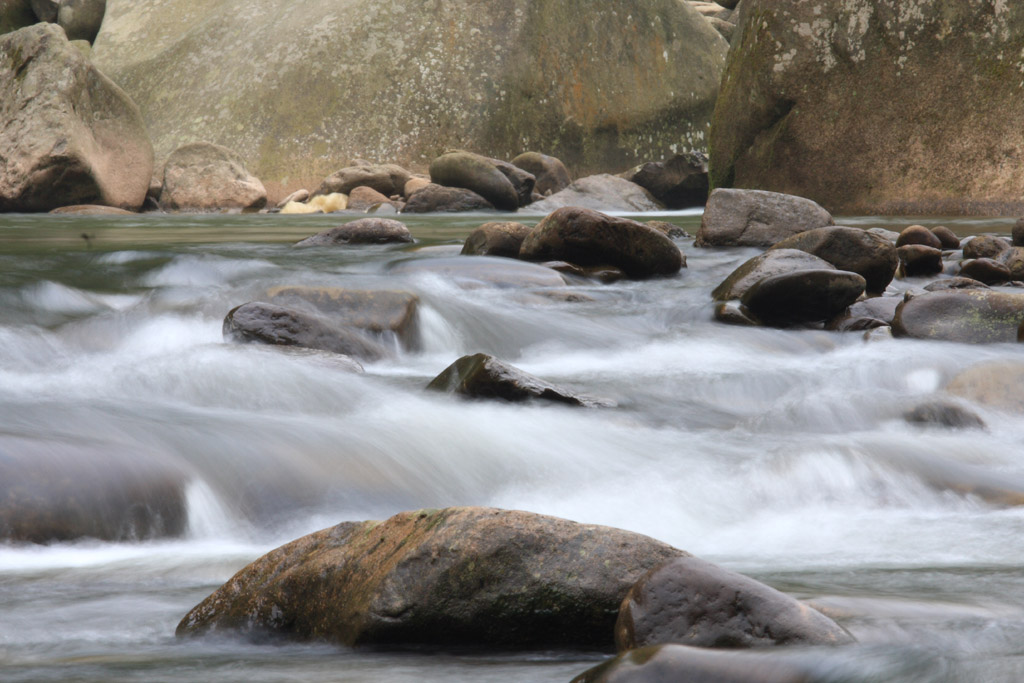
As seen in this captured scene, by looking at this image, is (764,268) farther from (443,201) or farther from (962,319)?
(443,201)

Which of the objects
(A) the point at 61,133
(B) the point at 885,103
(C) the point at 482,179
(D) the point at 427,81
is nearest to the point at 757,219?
(B) the point at 885,103

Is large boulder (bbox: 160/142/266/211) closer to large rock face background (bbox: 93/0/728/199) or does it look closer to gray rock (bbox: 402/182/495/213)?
gray rock (bbox: 402/182/495/213)

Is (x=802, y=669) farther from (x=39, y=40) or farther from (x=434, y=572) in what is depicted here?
(x=39, y=40)

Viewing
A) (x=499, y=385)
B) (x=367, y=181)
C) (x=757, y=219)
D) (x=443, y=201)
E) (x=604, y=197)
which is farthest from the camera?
(x=367, y=181)

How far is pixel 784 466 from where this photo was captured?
3.04 metres

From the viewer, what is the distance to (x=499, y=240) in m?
6.66

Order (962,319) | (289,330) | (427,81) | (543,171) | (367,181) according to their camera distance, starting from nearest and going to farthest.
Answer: (289,330)
(962,319)
(367,181)
(543,171)
(427,81)

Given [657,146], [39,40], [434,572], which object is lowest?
[657,146]

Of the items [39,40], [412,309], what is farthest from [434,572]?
[39,40]

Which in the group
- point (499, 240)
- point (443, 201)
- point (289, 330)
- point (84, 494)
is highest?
point (84, 494)

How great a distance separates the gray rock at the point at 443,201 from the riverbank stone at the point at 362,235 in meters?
6.25

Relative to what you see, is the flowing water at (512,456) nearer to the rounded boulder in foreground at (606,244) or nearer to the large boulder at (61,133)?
the rounded boulder in foreground at (606,244)

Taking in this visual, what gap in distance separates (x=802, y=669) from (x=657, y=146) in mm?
22390

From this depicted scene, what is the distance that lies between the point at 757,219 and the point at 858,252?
6.06 feet
